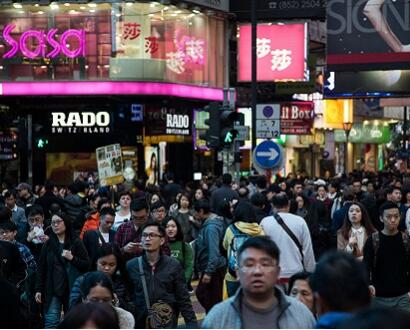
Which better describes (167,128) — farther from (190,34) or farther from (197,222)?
(197,222)

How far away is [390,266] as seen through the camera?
981 cm

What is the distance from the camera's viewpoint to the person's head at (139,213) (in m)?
11.0

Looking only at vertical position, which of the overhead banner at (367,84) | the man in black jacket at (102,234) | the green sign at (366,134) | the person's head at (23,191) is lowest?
the green sign at (366,134)

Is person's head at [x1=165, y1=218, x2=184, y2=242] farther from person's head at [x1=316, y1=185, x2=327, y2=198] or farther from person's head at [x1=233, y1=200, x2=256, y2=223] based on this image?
person's head at [x1=316, y1=185, x2=327, y2=198]

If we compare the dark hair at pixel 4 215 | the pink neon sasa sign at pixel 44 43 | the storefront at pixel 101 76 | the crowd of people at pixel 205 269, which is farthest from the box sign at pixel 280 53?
the dark hair at pixel 4 215

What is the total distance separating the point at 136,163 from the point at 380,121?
106ft

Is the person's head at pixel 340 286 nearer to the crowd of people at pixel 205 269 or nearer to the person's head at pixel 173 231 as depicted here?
the crowd of people at pixel 205 269

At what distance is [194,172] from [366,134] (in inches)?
950

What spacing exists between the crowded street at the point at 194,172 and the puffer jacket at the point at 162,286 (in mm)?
13

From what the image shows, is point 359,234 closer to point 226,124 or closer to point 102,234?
point 102,234

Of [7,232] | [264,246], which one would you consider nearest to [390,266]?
[7,232]

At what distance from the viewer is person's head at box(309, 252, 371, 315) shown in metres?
4.04

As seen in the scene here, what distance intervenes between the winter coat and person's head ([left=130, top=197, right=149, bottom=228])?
799 millimetres

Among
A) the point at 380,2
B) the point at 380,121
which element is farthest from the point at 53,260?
the point at 380,121
